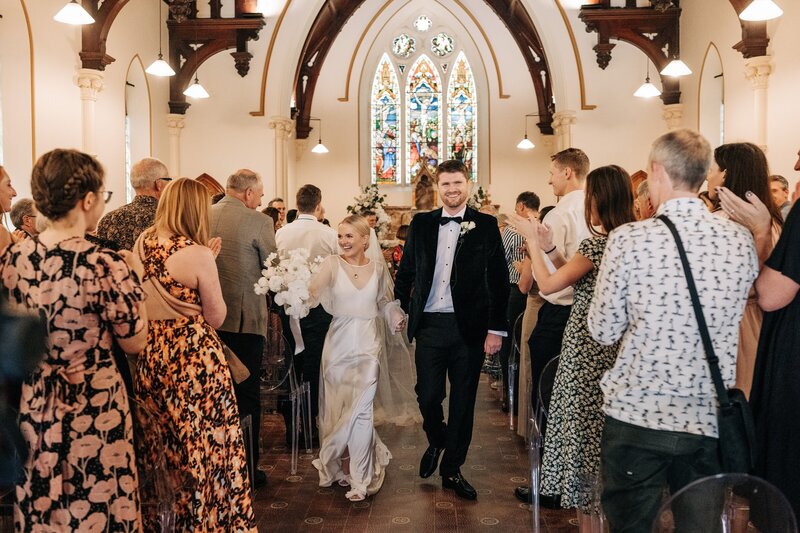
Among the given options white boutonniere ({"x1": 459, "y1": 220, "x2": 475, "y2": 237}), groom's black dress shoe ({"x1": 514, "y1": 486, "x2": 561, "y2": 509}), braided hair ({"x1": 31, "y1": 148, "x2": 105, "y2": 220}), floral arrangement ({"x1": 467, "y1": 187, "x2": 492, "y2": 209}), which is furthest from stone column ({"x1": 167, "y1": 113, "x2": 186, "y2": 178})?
braided hair ({"x1": 31, "y1": 148, "x2": 105, "y2": 220})

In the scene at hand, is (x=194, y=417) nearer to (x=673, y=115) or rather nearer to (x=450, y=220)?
(x=450, y=220)

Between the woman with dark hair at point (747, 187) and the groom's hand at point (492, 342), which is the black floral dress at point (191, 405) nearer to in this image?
the groom's hand at point (492, 342)

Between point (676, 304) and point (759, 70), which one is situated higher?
point (759, 70)

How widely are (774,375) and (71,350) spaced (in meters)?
2.23

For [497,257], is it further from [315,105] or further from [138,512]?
[315,105]

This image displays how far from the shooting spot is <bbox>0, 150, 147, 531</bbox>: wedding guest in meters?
2.23

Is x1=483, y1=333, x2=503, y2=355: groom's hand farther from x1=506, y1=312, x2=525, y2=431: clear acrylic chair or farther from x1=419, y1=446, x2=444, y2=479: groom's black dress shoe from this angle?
x1=506, y1=312, x2=525, y2=431: clear acrylic chair

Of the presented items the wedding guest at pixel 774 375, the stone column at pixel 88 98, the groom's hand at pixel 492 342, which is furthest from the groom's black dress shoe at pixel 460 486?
the stone column at pixel 88 98

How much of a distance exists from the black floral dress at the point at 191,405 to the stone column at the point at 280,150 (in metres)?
8.67

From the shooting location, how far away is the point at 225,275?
4.18 meters

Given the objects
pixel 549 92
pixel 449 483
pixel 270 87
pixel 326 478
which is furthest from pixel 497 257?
pixel 549 92

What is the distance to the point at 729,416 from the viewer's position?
1.98m

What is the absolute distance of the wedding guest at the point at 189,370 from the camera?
2.91 m

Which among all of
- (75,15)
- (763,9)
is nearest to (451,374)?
(763,9)
